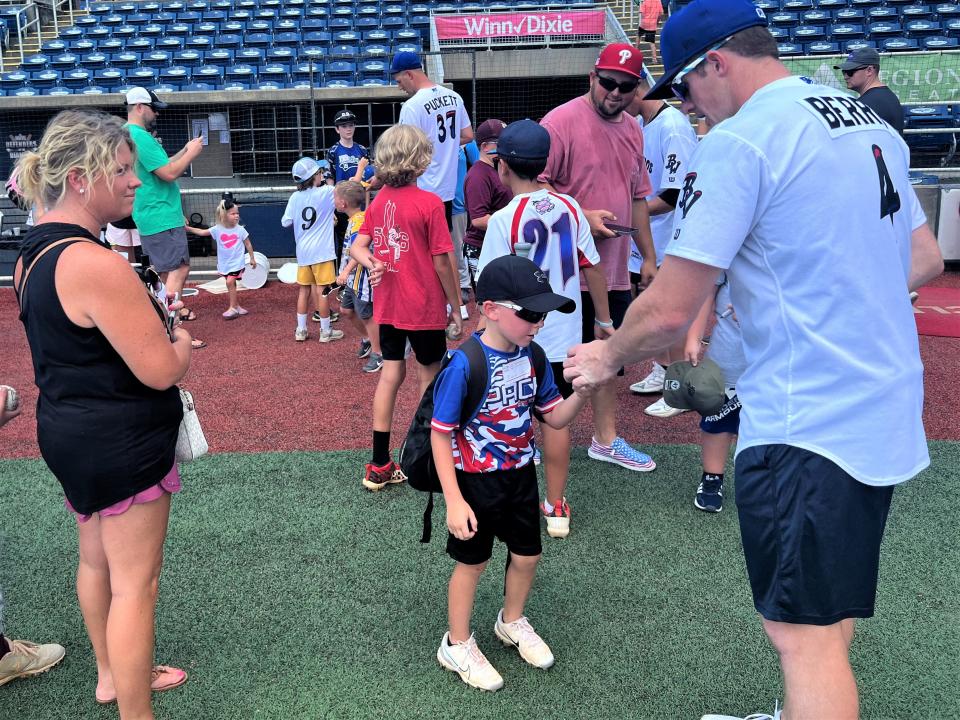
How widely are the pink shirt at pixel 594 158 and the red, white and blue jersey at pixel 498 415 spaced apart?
5.33 ft

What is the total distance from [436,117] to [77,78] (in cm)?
1193

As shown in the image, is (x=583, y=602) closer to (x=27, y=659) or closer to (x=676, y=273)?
(x=676, y=273)

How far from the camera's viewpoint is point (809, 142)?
1918mm

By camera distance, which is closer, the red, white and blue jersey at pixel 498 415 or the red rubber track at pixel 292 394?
the red, white and blue jersey at pixel 498 415

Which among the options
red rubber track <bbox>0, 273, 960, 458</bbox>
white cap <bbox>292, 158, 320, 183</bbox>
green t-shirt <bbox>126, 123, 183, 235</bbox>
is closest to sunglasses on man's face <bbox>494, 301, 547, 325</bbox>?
red rubber track <bbox>0, 273, 960, 458</bbox>

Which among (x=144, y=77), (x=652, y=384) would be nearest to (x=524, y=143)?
(x=652, y=384)

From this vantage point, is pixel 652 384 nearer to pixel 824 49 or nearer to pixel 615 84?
pixel 615 84

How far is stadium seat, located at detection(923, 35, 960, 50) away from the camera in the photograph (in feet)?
49.7

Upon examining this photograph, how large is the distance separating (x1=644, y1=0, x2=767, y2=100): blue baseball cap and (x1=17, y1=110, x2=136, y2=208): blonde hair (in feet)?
5.07

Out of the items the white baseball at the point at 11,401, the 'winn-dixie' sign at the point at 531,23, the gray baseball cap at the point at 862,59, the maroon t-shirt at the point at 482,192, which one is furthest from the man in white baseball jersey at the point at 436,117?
the 'winn-dixie' sign at the point at 531,23

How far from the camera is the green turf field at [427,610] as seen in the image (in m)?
2.88

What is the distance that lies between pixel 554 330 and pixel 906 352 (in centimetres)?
210

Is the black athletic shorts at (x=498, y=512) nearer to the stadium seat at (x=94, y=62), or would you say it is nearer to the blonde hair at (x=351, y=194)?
the blonde hair at (x=351, y=194)

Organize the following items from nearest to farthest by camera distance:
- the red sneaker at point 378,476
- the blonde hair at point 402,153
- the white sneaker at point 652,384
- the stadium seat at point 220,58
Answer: the blonde hair at point 402,153, the red sneaker at point 378,476, the white sneaker at point 652,384, the stadium seat at point 220,58
